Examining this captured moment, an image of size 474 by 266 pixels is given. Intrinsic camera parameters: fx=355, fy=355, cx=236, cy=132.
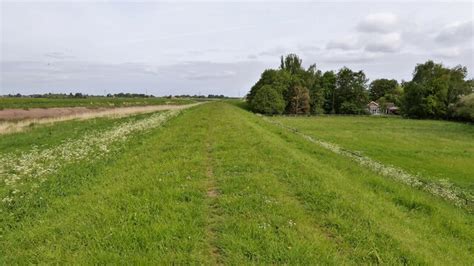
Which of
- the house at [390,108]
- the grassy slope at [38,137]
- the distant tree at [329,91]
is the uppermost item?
the distant tree at [329,91]

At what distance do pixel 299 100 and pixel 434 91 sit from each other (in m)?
36.1

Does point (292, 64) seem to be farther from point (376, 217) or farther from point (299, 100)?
point (376, 217)

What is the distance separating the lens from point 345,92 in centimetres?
12075

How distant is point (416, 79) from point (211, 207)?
373 ft

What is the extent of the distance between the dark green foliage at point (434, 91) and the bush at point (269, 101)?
37.1 meters

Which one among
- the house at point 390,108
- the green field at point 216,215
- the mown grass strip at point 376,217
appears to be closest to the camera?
the green field at point 216,215

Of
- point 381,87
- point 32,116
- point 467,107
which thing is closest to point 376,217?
point 32,116

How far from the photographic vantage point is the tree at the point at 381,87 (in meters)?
150

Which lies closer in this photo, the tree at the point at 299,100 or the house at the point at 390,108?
the tree at the point at 299,100

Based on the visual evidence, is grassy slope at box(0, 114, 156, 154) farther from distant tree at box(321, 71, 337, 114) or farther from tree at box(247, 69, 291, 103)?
distant tree at box(321, 71, 337, 114)

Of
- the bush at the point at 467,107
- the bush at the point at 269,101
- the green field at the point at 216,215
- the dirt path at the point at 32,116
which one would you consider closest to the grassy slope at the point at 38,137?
the dirt path at the point at 32,116

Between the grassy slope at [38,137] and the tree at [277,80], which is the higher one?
A: the tree at [277,80]

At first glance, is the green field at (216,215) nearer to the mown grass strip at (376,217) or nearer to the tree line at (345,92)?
the mown grass strip at (376,217)

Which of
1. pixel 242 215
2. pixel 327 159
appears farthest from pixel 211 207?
pixel 327 159
